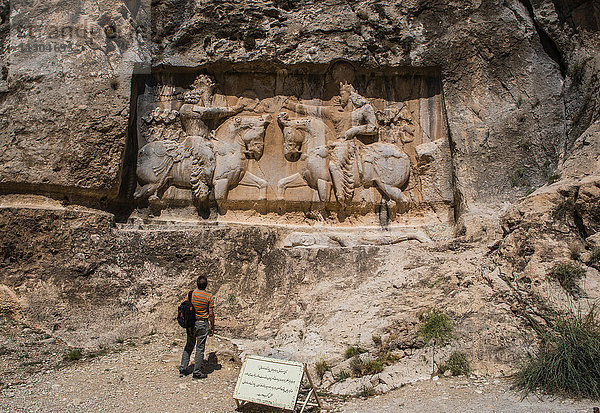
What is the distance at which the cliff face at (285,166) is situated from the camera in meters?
7.58

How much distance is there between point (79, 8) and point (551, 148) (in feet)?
26.4

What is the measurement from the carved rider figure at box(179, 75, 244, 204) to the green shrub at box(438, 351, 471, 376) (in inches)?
195

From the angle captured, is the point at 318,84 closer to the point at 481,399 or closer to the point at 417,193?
the point at 417,193

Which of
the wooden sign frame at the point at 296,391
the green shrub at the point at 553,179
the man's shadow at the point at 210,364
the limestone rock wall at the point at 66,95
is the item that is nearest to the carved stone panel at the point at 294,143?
the limestone rock wall at the point at 66,95

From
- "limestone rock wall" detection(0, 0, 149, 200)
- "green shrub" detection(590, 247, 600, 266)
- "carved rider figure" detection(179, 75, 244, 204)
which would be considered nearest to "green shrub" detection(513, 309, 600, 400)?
"green shrub" detection(590, 247, 600, 266)

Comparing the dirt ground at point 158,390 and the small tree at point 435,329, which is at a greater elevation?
the small tree at point 435,329

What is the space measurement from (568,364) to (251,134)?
615 cm

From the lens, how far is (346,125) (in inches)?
398

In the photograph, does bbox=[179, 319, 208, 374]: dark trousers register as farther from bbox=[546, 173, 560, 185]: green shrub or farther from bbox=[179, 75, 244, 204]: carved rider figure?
bbox=[546, 173, 560, 185]: green shrub

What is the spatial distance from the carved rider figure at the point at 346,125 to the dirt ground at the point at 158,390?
3665mm

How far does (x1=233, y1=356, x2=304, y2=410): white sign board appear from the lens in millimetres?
5750

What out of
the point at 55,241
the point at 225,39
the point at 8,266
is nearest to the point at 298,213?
the point at 225,39

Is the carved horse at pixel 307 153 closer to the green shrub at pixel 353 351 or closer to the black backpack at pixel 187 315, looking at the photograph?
the green shrub at pixel 353 351

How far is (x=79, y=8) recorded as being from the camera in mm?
9945
